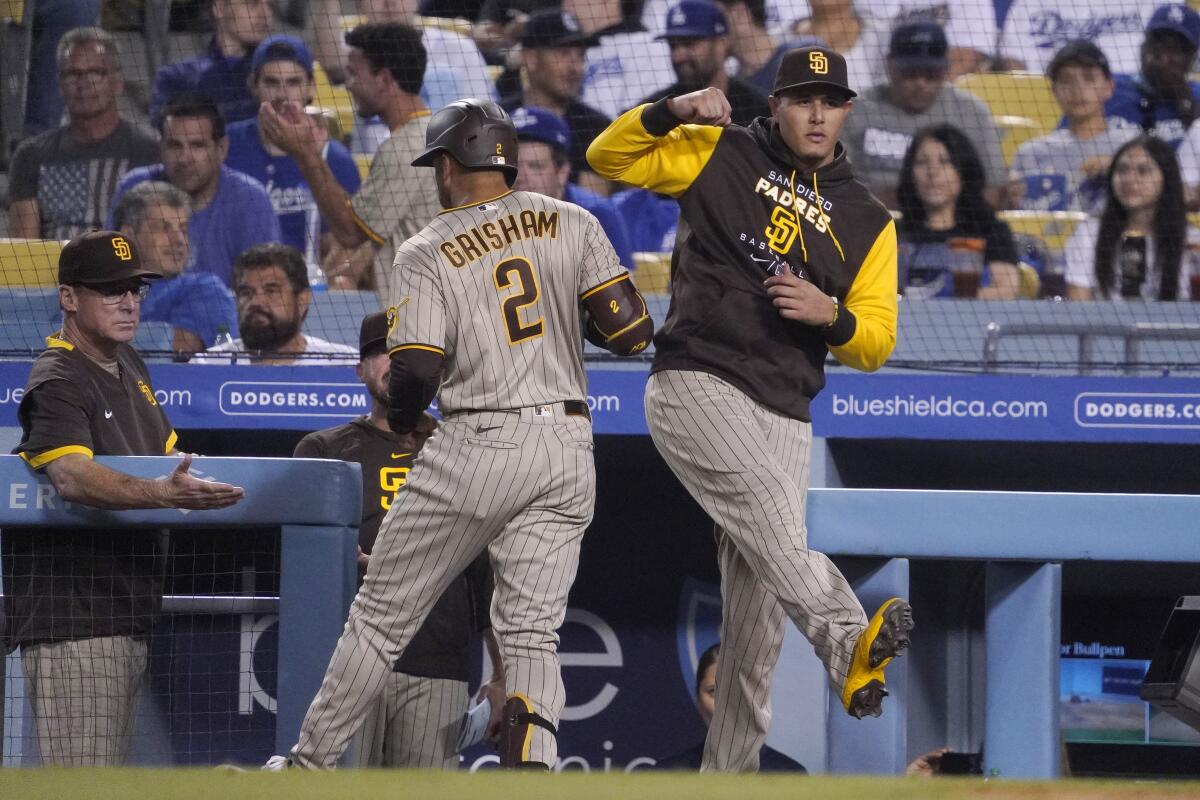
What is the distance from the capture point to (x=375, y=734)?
11.4 ft

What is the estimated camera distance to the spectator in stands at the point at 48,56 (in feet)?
21.0

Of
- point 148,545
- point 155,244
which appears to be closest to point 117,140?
point 155,244

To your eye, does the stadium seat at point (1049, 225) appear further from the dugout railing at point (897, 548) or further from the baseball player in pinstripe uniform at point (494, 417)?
the baseball player in pinstripe uniform at point (494, 417)

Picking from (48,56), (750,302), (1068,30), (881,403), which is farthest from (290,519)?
(1068,30)

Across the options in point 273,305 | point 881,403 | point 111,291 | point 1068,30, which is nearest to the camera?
point 111,291

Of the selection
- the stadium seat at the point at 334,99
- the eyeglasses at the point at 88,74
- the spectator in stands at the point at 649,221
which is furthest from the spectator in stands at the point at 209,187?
the spectator in stands at the point at 649,221

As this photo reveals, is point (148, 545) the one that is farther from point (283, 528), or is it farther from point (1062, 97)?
point (1062, 97)

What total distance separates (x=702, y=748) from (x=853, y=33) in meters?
3.38

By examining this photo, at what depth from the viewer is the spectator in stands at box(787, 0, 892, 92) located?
262 inches

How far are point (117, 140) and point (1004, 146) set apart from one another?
3947 mm

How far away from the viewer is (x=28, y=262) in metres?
6.01

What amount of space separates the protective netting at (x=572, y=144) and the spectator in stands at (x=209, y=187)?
0.01 meters

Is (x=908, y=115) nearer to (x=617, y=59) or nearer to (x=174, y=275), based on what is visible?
(x=617, y=59)

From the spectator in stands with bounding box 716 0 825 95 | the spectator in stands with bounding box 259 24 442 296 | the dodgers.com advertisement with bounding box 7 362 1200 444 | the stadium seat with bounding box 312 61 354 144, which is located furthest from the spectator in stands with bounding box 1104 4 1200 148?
→ the stadium seat with bounding box 312 61 354 144
